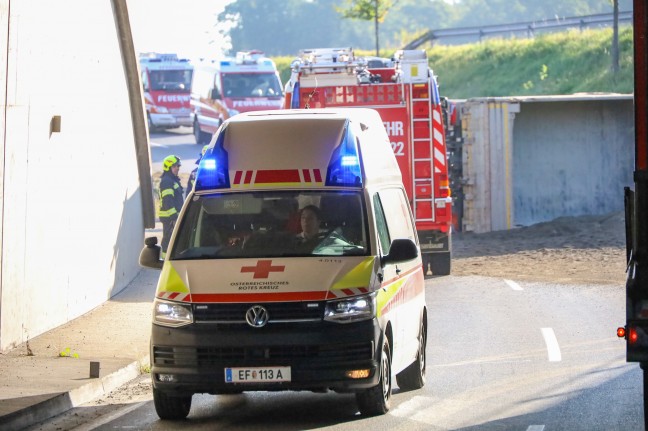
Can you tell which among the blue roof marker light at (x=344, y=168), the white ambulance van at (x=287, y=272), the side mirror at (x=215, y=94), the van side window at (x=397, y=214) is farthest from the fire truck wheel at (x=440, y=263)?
the side mirror at (x=215, y=94)

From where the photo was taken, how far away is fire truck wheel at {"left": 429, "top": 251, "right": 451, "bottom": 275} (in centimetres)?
2230

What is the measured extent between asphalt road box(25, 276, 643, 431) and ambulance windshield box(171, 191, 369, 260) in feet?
4.20

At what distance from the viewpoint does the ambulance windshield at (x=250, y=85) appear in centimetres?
4491

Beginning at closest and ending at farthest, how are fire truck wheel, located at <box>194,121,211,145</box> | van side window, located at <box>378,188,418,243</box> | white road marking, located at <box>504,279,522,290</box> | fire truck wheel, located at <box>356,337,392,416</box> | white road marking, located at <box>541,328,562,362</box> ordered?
fire truck wheel, located at <box>356,337,392,416</box> < van side window, located at <box>378,188,418,243</box> < white road marking, located at <box>541,328,562,362</box> < white road marking, located at <box>504,279,522,290</box> < fire truck wheel, located at <box>194,121,211,145</box>

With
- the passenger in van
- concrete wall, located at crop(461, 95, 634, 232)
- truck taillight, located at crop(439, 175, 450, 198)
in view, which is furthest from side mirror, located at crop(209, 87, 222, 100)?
the passenger in van

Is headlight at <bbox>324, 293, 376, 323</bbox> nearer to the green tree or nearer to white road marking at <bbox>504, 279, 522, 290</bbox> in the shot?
white road marking at <bbox>504, 279, 522, 290</bbox>

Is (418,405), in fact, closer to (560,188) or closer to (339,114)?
(339,114)

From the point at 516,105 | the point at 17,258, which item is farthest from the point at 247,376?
the point at 516,105

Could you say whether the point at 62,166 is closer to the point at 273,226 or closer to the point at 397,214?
the point at 397,214

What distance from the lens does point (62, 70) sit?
16938mm

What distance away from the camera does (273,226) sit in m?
10.7

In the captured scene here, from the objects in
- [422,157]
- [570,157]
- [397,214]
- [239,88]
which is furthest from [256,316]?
[239,88]

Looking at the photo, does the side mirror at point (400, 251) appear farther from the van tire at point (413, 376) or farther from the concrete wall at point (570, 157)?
the concrete wall at point (570, 157)

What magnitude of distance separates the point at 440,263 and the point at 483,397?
11077 millimetres
